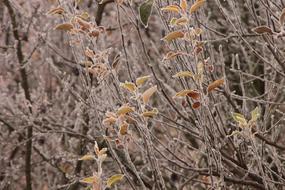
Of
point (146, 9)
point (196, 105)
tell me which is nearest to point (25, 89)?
point (146, 9)

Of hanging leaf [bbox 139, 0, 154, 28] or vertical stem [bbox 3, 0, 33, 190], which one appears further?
vertical stem [bbox 3, 0, 33, 190]

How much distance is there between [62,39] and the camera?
6430 mm

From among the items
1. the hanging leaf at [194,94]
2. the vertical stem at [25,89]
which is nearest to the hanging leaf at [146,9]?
the hanging leaf at [194,94]

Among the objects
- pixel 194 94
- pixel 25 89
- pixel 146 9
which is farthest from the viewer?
pixel 25 89

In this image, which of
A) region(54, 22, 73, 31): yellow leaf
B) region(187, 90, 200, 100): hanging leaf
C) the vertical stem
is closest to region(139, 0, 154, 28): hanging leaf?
region(54, 22, 73, 31): yellow leaf

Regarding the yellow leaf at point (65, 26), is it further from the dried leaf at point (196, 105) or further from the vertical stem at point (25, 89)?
the vertical stem at point (25, 89)

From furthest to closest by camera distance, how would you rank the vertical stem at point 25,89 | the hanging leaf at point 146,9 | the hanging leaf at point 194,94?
the vertical stem at point 25,89
the hanging leaf at point 146,9
the hanging leaf at point 194,94

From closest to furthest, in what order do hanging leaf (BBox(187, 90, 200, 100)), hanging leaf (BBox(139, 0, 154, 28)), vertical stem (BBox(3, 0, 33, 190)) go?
hanging leaf (BBox(187, 90, 200, 100)) < hanging leaf (BBox(139, 0, 154, 28)) < vertical stem (BBox(3, 0, 33, 190))

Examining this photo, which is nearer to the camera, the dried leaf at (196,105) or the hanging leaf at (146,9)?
the dried leaf at (196,105)

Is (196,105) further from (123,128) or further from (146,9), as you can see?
(146,9)

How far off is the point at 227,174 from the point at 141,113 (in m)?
0.89

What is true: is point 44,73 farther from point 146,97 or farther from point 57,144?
point 146,97

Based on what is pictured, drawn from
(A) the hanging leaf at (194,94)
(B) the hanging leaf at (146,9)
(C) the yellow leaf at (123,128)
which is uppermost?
(B) the hanging leaf at (146,9)

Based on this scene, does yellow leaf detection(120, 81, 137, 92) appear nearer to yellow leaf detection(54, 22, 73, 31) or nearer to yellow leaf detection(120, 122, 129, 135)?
yellow leaf detection(120, 122, 129, 135)
